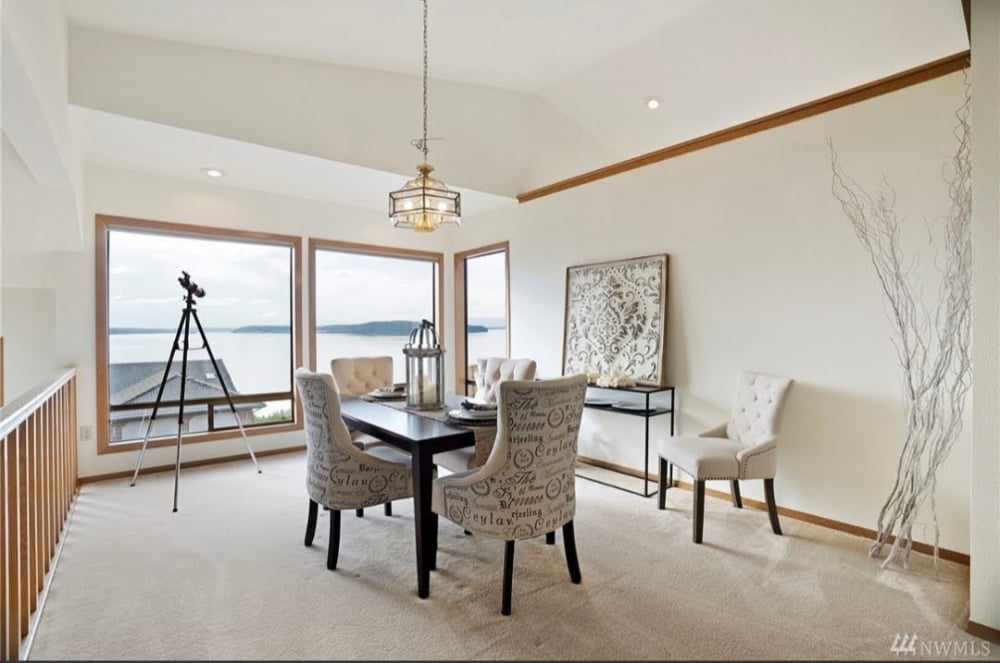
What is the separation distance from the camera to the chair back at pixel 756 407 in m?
2.97

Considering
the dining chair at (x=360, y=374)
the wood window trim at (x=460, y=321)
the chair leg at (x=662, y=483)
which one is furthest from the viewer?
the wood window trim at (x=460, y=321)

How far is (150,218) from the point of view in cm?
413

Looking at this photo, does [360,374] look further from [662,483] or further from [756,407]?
[756,407]

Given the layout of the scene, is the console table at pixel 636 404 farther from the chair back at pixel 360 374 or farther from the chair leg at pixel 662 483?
the chair back at pixel 360 374

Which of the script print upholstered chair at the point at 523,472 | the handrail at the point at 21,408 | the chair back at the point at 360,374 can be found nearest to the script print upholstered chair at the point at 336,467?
the script print upholstered chair at the point at 523,472

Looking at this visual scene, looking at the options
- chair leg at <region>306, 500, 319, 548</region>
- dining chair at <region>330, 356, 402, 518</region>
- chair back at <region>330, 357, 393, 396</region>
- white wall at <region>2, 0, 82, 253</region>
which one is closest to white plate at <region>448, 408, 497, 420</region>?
chair leg at <region>306, 500, 319, 548</region>

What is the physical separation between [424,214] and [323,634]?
84.8 inches

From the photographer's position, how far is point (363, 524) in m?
3.06

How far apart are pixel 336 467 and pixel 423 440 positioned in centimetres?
57

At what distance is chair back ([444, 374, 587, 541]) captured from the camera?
2025 millimetres

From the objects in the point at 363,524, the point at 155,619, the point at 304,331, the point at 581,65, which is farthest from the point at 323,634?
the point at 581,65

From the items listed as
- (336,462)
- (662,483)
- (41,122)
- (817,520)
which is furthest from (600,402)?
(41,122)

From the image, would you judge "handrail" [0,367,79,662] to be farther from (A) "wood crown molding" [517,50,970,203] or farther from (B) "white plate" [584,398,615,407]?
(A) "wood crown molding" [517,50,970,203]

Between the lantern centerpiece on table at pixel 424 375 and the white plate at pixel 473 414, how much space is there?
33cm
